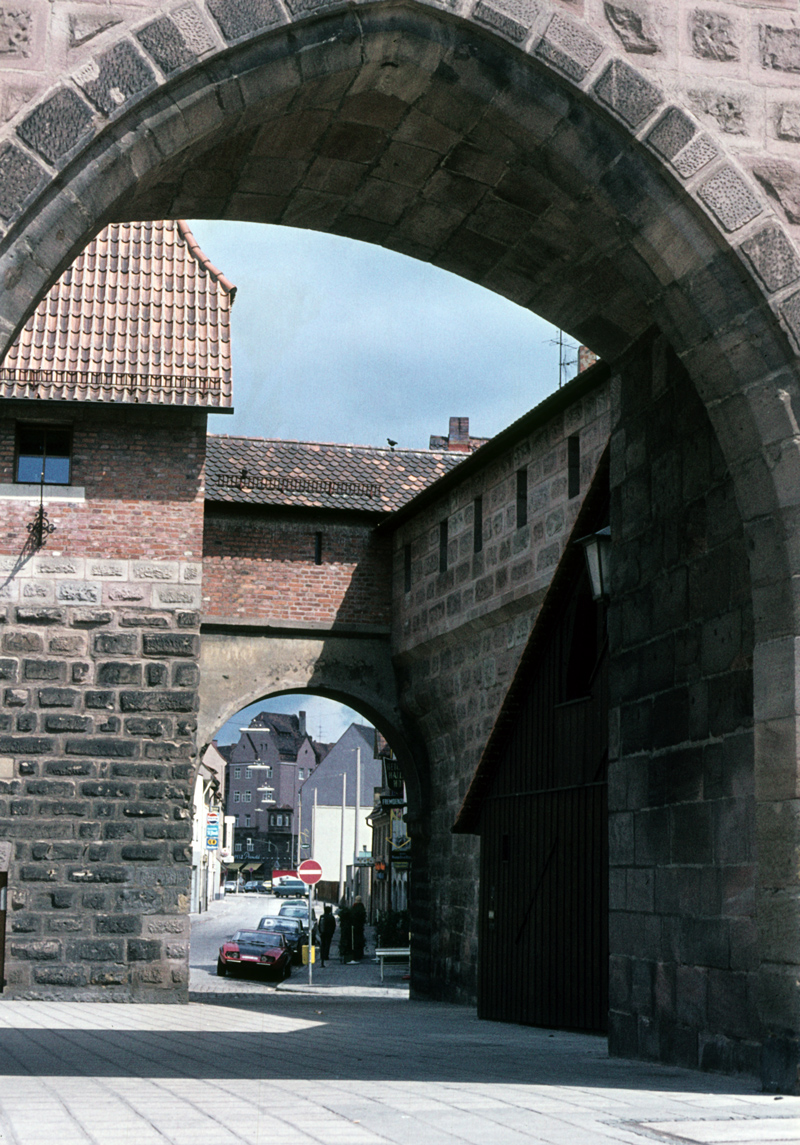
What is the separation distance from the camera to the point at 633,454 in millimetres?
7914

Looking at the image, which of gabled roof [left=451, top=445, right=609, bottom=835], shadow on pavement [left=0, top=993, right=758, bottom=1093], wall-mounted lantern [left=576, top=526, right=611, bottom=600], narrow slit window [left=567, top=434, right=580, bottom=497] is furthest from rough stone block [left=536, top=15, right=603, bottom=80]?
narrow slit window [left=567, top=434, right=580, bottom=497]

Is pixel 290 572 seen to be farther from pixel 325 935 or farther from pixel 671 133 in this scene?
pixel 671 133

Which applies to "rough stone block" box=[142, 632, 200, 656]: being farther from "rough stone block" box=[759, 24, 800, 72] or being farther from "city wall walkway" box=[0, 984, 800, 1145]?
"rough stone block" box=[759, 24, 800, 72]

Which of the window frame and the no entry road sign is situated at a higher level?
the window frame

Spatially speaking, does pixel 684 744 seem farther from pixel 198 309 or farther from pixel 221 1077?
pixel 198 309

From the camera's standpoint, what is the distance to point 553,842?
40.0ft

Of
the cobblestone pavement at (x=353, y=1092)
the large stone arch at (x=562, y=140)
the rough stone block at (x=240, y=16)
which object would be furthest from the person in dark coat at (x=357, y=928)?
the rough stone block at (x=240, y=16)

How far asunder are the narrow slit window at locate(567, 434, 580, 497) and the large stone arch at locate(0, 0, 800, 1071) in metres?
8.83

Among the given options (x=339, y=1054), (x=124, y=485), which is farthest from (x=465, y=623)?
(x=339, y=1054)

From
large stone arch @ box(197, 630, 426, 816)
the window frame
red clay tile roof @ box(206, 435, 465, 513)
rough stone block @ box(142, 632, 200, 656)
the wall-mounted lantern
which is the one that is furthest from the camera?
red clay tile roof @ box(206, 435, 465, 513)

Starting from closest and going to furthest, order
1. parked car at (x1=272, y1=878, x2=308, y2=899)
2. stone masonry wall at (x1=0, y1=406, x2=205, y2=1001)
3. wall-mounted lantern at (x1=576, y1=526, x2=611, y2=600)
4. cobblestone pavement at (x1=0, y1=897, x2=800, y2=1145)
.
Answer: cobblestone pavement at (x1=0, y1=897, x2=800, y2=1145) → wall-mounted lantern at (x1=576, y1=526, x2=611, y2=600) → stone masonry wall at (x1=0, y1=406, x2=205, y2=1001) → parked car at (x1=272, y1=878, x2=308, y2=899)

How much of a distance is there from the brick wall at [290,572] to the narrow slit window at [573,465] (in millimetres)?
6281

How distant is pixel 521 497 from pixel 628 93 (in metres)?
11.3

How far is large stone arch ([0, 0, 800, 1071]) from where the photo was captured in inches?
211
